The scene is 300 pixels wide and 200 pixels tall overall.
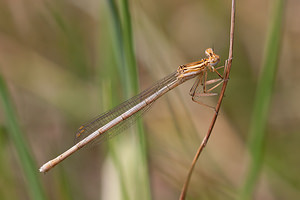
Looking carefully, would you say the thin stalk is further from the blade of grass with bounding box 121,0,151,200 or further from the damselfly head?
the damselfly head

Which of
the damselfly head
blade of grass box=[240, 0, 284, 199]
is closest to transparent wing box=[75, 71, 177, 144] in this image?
the damselfly head

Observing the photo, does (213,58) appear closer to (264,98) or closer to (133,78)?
(264,98)

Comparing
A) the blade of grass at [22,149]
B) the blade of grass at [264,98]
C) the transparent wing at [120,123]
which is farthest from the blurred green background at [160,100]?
the blade of grass at [264,98]

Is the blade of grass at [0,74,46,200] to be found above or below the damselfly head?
Answer: below

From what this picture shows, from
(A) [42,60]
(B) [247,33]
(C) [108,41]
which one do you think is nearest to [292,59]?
(B) [247,33]

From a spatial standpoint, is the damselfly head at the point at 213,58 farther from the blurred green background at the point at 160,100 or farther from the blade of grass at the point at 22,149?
the blade of grass at the point at 22,149

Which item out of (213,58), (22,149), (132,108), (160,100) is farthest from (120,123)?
(160,100)
